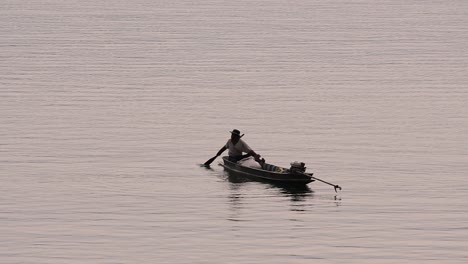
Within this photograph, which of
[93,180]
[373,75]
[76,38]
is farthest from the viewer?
[76,38]

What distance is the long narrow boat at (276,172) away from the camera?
5722cm

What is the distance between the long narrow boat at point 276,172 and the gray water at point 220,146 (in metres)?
0.54

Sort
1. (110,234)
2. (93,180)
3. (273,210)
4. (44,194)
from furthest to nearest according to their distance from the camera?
(93,180) < (44,194) < (273,210) < (110,234)

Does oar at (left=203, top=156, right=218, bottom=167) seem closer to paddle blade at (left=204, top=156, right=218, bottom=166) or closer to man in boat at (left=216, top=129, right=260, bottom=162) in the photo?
paddle blade at (left=204, top=156, right=218, bottom=166)

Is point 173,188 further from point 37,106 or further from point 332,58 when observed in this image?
point 332,58

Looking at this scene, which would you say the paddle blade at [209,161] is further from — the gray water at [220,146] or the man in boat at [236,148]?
the man in boat at [236,148]

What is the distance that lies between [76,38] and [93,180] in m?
99.8

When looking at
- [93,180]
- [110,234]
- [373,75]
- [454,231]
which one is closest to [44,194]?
[93,180]

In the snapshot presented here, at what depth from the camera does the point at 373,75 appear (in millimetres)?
116688

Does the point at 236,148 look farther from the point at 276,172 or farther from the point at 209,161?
the point at 276,172

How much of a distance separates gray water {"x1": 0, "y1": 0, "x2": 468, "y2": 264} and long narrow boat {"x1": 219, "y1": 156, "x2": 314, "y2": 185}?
540mm

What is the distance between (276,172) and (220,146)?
50.1 feet

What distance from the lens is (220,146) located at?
73250 mm

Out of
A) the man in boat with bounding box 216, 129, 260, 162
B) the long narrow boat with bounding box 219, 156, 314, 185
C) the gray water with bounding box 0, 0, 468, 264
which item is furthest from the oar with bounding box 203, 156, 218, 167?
the man in boat with bounding box 216, 129, 260, 162
